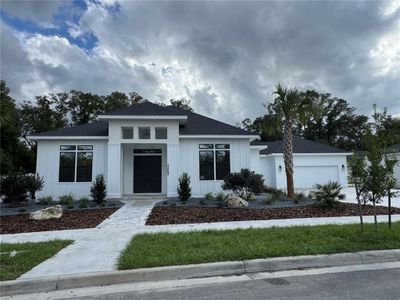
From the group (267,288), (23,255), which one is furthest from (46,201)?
(267,288)

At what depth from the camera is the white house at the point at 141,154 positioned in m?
16.0

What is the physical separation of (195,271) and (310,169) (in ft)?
73.1

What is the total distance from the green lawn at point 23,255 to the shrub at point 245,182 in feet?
28.0

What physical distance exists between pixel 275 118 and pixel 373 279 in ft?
38.3

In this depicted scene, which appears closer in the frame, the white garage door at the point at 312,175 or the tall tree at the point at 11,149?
the white garage door at the point at 312,175

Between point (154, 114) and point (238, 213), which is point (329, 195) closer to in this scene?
point (238, 213)

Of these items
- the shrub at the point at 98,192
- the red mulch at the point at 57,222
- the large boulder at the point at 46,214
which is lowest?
the red mulch at the point at 57,222

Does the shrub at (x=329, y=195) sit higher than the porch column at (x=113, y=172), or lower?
lower

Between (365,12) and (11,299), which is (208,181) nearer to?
(365,12)

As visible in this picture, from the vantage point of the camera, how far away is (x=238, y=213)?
36.6 feet

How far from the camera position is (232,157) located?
658 inches

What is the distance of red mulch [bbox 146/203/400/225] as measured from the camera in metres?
10.2

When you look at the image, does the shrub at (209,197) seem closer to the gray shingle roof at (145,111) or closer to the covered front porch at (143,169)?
the covered front porch at (143,169)

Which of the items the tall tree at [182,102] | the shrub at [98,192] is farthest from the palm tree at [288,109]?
the tall tree at [182,102]
